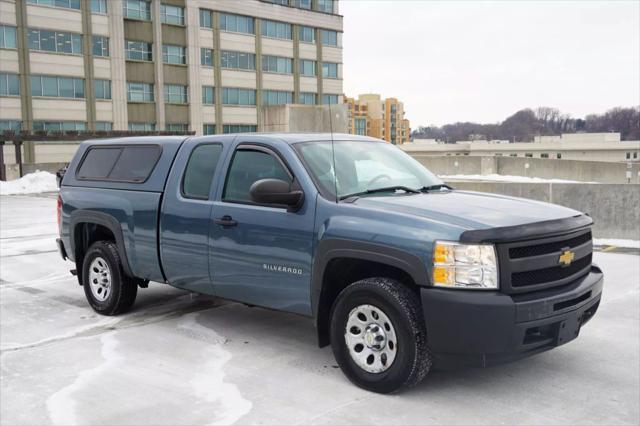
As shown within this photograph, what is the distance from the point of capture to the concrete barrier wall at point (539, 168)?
29.7 meters

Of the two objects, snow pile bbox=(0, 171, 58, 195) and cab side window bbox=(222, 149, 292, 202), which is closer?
cab side window bbox=(222, 149, 292, 202)

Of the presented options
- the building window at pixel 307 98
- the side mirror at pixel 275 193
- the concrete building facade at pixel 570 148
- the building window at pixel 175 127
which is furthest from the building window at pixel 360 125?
the side mirror at pixel 275 193

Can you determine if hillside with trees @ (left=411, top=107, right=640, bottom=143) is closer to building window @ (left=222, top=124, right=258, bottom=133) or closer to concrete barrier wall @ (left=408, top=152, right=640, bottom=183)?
building window @ (left=222, top=124, right=258, bottom=133)

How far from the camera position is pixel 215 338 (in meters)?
6.19

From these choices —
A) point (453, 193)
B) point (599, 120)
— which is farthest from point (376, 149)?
point (599, 120)

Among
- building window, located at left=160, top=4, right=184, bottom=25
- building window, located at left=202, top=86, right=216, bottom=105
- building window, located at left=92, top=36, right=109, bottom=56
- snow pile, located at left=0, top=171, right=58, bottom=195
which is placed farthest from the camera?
building window, located at left=202, top=86, right=216, bottom=105

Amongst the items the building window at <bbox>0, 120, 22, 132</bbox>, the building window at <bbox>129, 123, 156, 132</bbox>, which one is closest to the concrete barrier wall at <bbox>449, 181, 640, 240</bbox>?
the building window at <bbox>0, 120, 22, 132</bbox>

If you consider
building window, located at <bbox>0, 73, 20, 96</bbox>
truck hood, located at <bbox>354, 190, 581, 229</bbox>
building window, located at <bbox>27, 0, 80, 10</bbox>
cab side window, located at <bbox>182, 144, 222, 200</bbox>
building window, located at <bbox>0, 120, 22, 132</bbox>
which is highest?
building window, located at <bbox>27, 0, 80, 10</bbox>

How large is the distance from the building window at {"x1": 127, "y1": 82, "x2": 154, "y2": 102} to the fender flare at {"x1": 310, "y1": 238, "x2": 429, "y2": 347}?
5519 cm

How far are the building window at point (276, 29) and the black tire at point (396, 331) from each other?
6535cm

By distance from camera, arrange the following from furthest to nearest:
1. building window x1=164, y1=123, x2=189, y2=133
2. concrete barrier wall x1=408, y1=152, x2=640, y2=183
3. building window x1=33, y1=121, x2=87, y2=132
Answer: building window x1=164, y1=123, x2=189, y2=133 → building window x1=33, y1=121, x2=87, y2=132 → concrete barrier wall x1=408, y1=152, x2=640, y2=183

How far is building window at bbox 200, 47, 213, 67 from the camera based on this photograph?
6178cm

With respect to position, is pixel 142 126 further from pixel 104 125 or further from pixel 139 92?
pixel 104 125

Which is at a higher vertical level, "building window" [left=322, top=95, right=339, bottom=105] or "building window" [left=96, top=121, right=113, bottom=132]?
"building window" [left=322, top=95, right=339, bottom=105]
